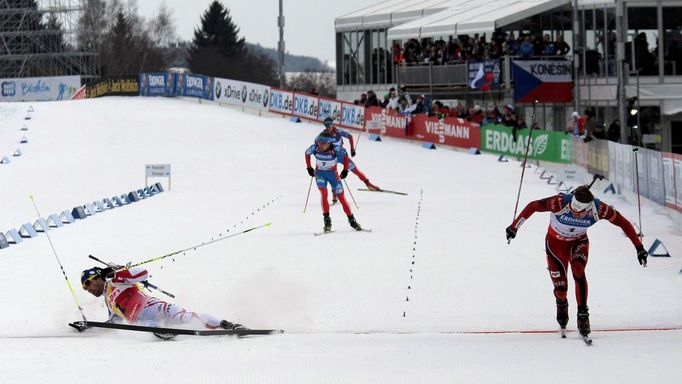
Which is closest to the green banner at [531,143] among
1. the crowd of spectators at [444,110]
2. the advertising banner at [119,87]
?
the crowd of spectators at [444,110]

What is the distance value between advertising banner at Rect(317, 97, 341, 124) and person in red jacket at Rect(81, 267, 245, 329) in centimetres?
3812

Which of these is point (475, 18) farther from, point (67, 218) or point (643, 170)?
point (67, 218)

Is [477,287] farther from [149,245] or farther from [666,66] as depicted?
[666,66]

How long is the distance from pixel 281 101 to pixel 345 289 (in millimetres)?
39227

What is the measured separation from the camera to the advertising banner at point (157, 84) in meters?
61.1

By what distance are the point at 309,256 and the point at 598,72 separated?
32.6m

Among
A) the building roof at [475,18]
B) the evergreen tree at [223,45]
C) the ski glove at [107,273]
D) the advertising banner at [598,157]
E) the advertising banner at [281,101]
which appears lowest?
the ski glove at [107,273]

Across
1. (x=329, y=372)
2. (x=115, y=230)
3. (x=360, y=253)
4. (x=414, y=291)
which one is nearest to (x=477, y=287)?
(x=414, y=291)

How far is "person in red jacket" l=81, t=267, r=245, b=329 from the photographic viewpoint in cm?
1185

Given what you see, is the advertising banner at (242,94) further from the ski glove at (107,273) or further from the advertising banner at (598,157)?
the ski glove at (107,273)

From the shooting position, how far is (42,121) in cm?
5184

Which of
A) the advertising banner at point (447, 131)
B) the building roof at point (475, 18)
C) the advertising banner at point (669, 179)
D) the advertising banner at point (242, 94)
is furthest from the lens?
the advertising banner at point (242, 94)

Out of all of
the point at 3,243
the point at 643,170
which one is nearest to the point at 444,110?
the point at 643,170

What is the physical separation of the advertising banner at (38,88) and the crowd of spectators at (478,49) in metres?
24.5
